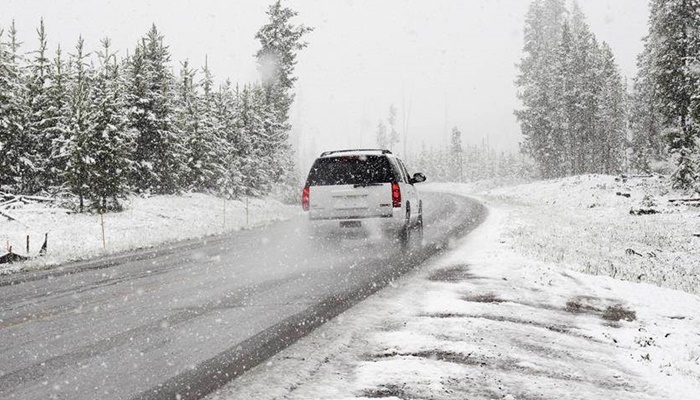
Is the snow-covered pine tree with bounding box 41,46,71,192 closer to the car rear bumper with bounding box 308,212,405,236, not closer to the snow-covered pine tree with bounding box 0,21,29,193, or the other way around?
the snow-covered pine tree with bounding box 0,21,29,193

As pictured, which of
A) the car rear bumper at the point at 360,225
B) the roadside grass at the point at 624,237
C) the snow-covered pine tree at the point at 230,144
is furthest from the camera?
the snow-covered pine tree at the point at 230,144

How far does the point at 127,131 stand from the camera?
23.7 metres

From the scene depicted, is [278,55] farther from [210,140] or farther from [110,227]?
[110,227]

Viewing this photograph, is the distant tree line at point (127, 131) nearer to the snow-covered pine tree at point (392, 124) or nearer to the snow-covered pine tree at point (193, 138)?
the snow-covered pine tree at point (193, 138)

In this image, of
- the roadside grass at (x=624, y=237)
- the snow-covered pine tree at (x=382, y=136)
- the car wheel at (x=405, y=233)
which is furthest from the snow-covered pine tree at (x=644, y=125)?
the snow-covered pine tree at (x=382, y=136)

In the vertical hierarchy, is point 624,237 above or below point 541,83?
below

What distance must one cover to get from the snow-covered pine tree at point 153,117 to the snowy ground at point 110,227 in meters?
1.60

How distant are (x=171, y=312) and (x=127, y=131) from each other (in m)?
19.1

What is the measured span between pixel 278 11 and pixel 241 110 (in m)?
10.9

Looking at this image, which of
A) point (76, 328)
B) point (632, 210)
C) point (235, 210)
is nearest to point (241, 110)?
point (235, 210)

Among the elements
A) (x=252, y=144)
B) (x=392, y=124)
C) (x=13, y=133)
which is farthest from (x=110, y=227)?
(x=392, y=124)

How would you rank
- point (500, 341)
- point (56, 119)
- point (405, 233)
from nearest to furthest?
point (500, 341) < point (405, 233) < point (56, 119)

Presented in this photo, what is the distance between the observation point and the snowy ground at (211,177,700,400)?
4.14m

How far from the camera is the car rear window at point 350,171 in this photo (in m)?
11.9
